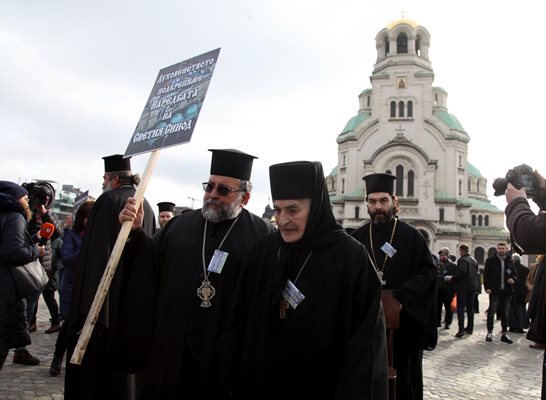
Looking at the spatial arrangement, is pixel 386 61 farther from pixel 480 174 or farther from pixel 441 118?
pixel 480 174

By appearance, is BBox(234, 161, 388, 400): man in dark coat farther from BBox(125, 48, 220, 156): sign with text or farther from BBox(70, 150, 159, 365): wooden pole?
BBox(125, 48, 220, 156): sign with text

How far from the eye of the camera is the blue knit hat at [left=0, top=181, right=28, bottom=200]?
4.49 meters

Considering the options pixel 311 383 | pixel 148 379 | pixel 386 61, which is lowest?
pixel 148 379

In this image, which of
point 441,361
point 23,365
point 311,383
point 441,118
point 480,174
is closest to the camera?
point 311,383

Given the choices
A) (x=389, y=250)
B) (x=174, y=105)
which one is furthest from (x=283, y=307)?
(x=389, y=250)

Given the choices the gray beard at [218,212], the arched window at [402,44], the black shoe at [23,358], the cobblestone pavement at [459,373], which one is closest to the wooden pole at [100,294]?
the gray beard at [218,212]

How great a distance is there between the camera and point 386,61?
47281mm

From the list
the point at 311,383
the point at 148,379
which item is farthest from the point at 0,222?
the point at 311,383

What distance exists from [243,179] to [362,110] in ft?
163

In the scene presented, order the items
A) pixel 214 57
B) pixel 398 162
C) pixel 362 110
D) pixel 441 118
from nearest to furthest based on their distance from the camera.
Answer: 1. pixel 214 57
2. pixel 398 162
3. pixel 441 118
4. pixel 362 110

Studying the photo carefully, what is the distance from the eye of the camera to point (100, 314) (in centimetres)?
328

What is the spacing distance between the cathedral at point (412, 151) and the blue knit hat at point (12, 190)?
130 feet

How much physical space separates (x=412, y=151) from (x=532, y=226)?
4240cm

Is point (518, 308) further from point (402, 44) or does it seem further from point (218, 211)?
point (402, 44)
